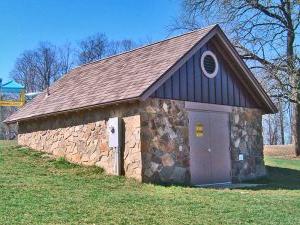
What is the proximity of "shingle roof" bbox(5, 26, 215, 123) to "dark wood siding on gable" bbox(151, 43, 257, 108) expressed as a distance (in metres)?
0.53

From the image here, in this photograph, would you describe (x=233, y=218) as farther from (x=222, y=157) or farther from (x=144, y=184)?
(x=222, y=157)

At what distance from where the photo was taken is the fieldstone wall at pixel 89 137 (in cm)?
1354

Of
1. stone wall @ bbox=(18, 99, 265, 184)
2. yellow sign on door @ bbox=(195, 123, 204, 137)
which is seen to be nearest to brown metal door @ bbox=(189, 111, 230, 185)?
yellow sign on door @ bbox=(195, 123, 204, 137)

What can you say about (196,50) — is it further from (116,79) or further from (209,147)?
(209,147)

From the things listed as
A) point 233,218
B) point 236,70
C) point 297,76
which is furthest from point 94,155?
point 297,76

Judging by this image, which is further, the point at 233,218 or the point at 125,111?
the point at 125,111

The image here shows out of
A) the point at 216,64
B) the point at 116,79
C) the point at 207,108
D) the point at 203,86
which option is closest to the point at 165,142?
the point at 207,108

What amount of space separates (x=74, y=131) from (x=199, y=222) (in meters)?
8.27

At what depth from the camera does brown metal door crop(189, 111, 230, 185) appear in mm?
14875

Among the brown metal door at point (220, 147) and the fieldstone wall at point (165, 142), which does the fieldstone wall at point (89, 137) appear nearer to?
the fieldstone wall at point (165, 142)

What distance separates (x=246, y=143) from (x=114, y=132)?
223 inches

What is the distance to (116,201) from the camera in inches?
390

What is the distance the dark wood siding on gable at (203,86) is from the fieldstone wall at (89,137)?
1218mm

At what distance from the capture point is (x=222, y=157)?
16.0 m
